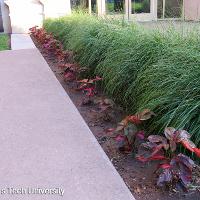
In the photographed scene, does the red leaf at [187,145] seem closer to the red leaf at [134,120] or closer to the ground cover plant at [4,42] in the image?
the red leaf at [134,120]

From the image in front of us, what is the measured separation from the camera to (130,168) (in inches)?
137

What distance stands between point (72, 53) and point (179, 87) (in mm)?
4060

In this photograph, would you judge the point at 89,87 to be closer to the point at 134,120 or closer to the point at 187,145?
the point at 134,120

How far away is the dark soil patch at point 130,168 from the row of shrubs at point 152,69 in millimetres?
404

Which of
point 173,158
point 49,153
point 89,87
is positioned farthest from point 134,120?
point 89,87

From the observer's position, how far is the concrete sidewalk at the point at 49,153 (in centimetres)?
307

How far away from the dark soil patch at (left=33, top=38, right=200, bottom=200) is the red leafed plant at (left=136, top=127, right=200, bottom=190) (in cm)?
10

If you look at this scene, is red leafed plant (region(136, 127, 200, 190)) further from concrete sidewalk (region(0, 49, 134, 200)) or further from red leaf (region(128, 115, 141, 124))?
red leaf (region(128, 115, 141, 124))

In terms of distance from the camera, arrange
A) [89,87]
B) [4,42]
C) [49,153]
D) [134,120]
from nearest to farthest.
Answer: [134,120]
[49,153]
[89,87]
[4,42]

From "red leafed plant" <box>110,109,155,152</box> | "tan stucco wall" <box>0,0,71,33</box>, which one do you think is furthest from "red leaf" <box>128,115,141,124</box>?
"tan stucco wall" <box>0,0,71,33</box>

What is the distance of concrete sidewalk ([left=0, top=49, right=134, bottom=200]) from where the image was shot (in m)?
3.07

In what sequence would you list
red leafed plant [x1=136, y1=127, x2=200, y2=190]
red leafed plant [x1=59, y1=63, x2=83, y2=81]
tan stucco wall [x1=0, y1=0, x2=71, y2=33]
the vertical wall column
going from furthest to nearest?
the vertical wall column, tan stucco wall [x1=0, y1=0, x2=71, y2=33], red leafed plant [x1=59, y1=63, x2=83, y2=81], red leafed plant [x1=136, y1=127, x2=200, y2=190]

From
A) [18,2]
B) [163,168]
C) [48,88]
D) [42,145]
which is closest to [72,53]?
[48,88]

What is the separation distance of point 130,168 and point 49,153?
0.86 metres
